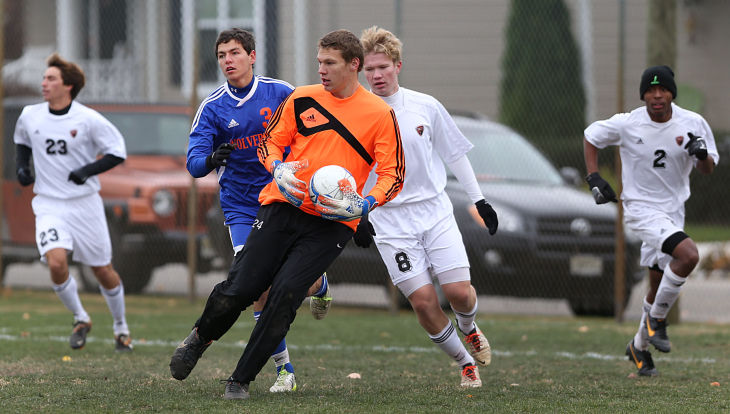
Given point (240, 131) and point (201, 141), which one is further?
point (240, 131)

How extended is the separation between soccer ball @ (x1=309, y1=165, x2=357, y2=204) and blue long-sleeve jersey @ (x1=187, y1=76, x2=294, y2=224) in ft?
3.20

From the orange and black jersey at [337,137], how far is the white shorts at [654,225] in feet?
7.52

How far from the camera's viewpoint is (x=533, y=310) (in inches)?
493

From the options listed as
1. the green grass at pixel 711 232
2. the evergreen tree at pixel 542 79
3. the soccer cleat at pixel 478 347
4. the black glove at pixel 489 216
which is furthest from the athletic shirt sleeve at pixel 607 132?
the evergreen tree at pixel 542 79

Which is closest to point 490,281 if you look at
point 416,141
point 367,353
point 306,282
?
point 367,353

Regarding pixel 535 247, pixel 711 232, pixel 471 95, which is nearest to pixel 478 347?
pixel 535 247

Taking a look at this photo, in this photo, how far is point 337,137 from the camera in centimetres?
598

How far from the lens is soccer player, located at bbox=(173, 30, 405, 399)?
592 cm

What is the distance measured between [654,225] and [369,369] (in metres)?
2.15

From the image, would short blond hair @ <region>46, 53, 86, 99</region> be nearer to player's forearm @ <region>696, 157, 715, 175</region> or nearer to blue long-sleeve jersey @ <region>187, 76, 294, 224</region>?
blue long-sleeve jersey @ <region>187, 76, 294, 224</region>

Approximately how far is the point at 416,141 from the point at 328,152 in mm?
1041

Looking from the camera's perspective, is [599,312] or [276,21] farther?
[276,21]

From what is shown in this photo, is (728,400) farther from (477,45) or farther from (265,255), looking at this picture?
(477,45)

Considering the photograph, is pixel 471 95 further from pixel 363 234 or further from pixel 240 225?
pixel 363 234
